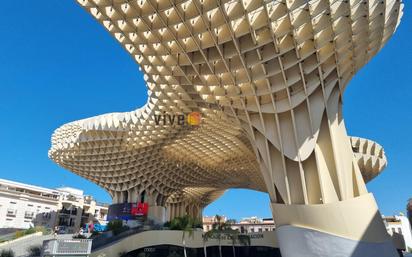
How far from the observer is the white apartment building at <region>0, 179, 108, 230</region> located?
71.8 meters

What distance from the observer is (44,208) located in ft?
263

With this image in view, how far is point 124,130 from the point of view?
140 ft

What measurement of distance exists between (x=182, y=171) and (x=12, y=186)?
53.2m

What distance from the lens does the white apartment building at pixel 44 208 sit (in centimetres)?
7175

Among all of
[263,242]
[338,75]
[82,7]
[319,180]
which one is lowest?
[263,242]

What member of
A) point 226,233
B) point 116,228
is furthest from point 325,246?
point 116,228

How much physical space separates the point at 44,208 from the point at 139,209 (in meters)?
42.7

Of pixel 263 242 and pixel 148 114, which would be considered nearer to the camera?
pixel 148 114

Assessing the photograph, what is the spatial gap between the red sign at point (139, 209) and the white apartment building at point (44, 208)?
23569mm

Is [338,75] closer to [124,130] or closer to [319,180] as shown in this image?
[319,180]

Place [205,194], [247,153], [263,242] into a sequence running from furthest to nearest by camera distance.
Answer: [205,194]
[247,153]
[263,242]

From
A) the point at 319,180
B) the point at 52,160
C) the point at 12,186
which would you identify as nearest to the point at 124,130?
the point at 52,160

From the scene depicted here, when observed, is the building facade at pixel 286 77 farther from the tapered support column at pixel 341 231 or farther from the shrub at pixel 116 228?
the shrub at pixel 116 228

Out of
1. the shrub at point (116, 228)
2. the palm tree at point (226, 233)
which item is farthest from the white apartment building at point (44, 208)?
the palm tree at point (226, 233)
